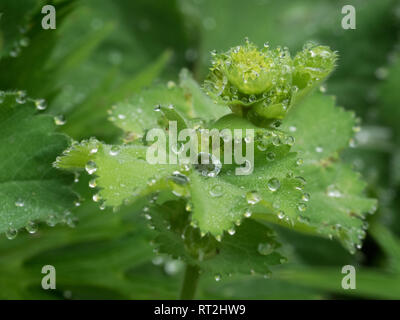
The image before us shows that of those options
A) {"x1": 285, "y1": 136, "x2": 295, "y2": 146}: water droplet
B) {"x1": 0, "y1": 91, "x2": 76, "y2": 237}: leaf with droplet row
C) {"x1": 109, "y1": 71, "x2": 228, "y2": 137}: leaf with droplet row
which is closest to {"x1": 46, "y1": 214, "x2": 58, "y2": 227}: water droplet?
{"x1": 0, "y1": 91, "x2": 76, "y2": 237}: leaf with droplet row

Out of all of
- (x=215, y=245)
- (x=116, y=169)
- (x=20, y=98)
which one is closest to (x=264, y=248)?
(x=215, y=245)

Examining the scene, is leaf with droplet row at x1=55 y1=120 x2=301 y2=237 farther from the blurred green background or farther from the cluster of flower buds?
the blurred green background

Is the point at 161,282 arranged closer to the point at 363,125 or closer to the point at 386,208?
the point at 386,208

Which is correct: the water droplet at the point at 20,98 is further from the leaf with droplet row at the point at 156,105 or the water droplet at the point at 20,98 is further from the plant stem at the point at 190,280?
the plant stem at the point at 190,280

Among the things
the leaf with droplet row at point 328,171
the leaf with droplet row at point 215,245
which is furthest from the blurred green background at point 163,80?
the leaf with droplet row at point 215,245

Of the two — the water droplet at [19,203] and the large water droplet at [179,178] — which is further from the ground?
the large water droplet at [179,178]

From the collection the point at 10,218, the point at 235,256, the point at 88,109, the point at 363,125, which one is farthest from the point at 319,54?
the point at 363,125
